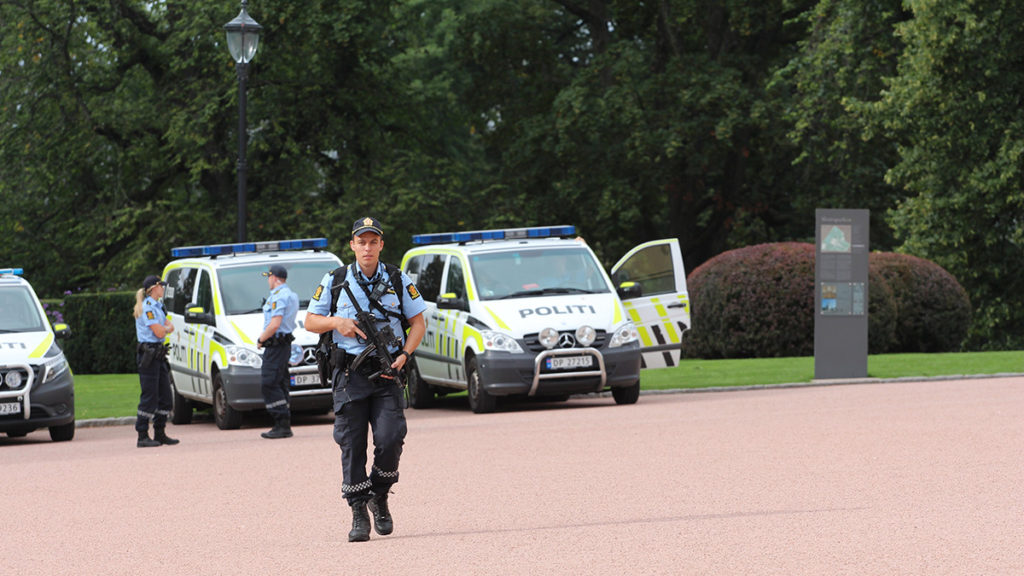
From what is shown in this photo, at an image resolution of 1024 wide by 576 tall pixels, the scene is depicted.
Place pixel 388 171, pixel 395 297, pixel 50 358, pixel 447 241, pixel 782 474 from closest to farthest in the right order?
pixel 395 297
pixel 782 474
pixel 50 358
pixel 447 241
pixel 388 171

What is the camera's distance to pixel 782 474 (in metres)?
11.6

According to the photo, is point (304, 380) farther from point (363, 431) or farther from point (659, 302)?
point (363, 431)

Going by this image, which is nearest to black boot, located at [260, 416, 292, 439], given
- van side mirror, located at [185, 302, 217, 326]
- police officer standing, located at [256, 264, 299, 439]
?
police officer standing, located at [256, 264, 299, 439]

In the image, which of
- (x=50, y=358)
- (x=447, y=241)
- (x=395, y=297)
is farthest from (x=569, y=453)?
(x=447, y=241)

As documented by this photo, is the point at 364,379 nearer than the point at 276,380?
Yes

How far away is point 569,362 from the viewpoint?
726 inches

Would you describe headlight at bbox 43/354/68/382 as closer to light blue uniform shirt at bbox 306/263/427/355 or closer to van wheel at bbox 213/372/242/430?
van wheel at bbox 213/372/242/430

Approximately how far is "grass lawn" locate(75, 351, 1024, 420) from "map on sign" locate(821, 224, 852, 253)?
6.14ft

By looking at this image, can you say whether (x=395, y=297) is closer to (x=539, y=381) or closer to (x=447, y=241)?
(x=539, y=381)

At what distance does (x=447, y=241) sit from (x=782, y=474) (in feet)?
34.1

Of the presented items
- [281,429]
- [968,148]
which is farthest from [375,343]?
[968,148]

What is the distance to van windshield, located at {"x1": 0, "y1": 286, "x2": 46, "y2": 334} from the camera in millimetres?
17844

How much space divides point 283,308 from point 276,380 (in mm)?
800

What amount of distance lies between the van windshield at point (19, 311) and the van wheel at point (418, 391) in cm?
502
